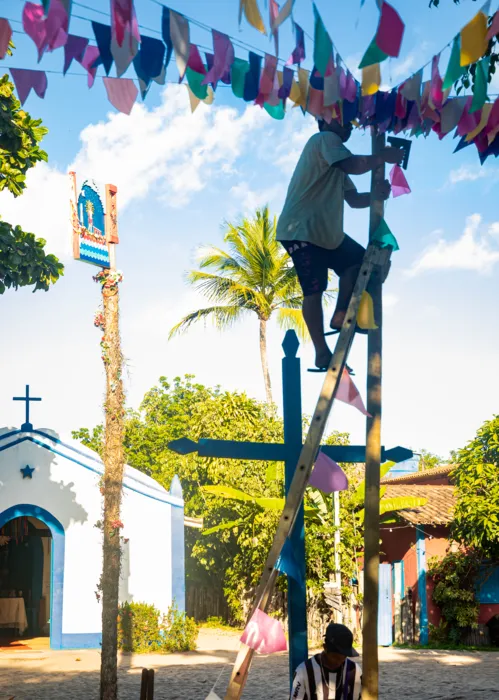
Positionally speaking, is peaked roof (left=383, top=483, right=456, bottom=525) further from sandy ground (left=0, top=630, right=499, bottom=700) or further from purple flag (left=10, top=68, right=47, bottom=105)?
purple flag (left=10, top=68, right=47, bottom=105)

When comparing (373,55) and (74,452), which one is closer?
(373,55)

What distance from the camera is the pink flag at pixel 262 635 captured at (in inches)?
136

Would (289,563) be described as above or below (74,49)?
below

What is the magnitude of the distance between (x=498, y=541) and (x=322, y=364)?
14.2m

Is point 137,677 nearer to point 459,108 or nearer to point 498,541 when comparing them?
point 498,541

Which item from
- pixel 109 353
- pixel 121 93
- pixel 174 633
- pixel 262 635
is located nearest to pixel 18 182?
pixel 109 353

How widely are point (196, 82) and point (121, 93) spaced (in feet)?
1.20

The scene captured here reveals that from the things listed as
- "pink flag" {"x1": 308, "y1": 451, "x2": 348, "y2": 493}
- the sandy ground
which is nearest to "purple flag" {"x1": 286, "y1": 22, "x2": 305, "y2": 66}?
"pink flag" {"x1": 308, "y1": 451, "x2": 348, "y2": 493}

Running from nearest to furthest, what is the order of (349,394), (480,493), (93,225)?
1. (349,394)
2. (93,225)
3. (480,493)

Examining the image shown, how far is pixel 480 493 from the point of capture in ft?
58.6

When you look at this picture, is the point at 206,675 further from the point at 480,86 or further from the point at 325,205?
the point at 480,86

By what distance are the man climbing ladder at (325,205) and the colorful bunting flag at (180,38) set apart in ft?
2.63

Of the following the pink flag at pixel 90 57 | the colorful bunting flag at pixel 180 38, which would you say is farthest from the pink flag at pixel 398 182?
the pink flag at pixel 90 57

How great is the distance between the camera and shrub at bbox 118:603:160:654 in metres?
15.9
